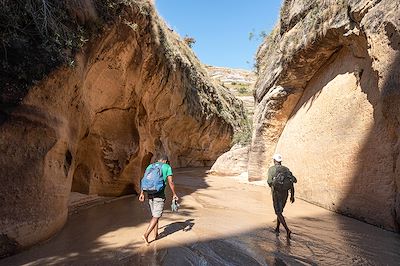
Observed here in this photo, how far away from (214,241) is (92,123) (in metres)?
5.16

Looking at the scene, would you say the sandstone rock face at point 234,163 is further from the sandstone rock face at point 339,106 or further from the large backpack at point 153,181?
the large backpack at point 153,181

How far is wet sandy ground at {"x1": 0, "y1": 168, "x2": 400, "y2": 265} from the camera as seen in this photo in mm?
4477

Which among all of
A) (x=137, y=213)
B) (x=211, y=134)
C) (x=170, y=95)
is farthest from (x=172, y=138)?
(x=137, y=213)

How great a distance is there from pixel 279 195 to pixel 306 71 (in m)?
6.84

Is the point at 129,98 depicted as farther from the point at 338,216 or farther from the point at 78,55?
the point at 338,216

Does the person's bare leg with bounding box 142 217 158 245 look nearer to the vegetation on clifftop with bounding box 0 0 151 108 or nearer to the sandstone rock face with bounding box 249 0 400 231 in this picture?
the vegetation on clifftop with bounding box 0 0 151 108

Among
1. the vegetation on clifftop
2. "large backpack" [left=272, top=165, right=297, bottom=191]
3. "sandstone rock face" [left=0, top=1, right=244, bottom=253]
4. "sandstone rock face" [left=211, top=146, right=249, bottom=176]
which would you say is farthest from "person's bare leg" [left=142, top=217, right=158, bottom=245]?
"sandstone rock face" [left=211, top=146, right=249, bottom=176]

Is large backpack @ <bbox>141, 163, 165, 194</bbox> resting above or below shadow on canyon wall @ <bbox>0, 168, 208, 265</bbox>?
above

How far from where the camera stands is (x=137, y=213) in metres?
7.57

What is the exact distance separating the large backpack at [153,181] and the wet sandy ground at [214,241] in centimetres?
84

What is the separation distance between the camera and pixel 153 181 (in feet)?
17.2

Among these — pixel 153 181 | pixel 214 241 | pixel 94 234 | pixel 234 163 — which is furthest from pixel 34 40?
pixel 234 163

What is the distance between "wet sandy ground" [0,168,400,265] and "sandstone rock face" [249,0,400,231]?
790 millimetres

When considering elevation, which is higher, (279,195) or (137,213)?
(279,195)
